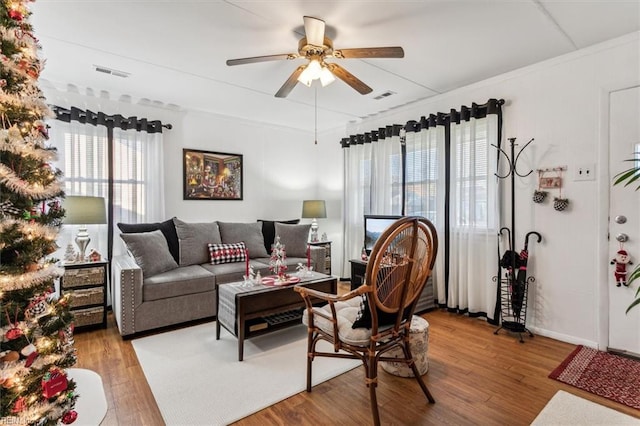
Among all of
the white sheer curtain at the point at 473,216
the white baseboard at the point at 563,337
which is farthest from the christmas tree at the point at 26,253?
the white baseboard at the point at 563,337

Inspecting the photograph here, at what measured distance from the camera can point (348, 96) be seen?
155 inches

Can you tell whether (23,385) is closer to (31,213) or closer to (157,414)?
(31,213)

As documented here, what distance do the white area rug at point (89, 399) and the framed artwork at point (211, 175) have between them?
256 centimetres

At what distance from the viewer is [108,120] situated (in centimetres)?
386

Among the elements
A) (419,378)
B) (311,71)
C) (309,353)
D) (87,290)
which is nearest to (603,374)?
(419,378)

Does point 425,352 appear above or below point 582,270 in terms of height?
below

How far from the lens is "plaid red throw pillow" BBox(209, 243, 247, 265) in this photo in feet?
12.9

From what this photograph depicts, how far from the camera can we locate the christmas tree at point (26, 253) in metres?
1.25

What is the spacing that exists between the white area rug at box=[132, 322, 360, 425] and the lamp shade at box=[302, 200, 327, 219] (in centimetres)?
220

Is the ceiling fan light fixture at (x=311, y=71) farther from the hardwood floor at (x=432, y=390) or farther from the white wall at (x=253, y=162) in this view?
the white wall at (x=253, y=162)

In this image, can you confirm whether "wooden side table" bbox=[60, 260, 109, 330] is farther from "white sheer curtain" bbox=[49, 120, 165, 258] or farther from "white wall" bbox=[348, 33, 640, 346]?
"white wall" bbox=[348, 33, 640, 346]

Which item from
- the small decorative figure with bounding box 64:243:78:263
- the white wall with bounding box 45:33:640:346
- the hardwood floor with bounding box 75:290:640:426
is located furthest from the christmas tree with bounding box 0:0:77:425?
the white wall with bounding box 45:33:640:346

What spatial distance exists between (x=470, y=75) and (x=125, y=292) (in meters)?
4.00

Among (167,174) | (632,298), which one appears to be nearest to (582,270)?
(632,298)
